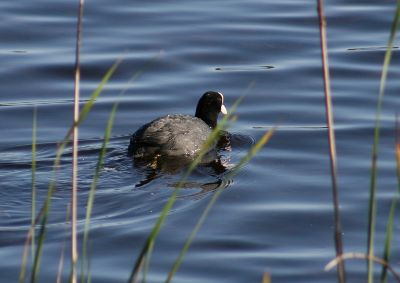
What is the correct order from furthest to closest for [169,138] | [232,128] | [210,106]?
[210,106] < [232,128] < [169,138]

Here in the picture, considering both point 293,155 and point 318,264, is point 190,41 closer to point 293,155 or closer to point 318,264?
point 293,155

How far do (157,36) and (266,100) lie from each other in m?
2.58

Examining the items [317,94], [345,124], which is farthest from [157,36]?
[345,124]

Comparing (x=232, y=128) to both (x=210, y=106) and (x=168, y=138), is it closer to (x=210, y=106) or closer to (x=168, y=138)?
(x=210, y=106)

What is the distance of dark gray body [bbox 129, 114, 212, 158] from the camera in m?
9.44

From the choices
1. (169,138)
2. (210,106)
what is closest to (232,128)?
(210,106)

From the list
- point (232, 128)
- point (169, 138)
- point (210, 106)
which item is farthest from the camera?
point (210, 106)

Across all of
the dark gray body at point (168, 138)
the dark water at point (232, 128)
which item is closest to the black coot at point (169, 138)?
the dark gray body at point (168, 138)

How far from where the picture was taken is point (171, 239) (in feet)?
23.5

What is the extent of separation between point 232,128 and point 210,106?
0.37 meters

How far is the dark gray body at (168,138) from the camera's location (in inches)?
372

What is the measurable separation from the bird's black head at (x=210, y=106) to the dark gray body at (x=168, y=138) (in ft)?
2.41

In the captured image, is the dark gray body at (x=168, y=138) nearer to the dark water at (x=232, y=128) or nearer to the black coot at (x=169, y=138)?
the black coot at (x=169, y=138)

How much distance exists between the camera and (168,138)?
959 cm
